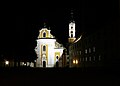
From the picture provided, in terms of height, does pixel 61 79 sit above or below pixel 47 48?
below

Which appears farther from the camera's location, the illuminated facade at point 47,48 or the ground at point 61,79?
the illuminated facade at point 47,48

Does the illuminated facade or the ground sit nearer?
the ground

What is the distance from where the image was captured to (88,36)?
65.9 meters

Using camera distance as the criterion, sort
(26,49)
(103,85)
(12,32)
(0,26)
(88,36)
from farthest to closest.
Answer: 1. (88,36)
2. (26,49)
3. (12,32)
4. (0,26)
5. (103,85)

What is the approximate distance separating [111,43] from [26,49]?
51.7 ft

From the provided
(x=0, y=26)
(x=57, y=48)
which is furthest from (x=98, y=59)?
(x=57, y=48)

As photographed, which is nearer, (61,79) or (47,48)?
(61,79)

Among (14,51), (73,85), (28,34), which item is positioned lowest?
(73,85)

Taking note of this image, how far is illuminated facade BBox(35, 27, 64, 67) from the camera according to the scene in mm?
91250

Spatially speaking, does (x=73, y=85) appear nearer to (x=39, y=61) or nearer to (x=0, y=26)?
(x=0, y=26)

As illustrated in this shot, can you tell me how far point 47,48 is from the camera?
302ft

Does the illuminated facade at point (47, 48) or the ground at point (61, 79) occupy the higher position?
the illuminated facade at point (47, 48)

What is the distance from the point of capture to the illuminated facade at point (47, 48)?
9125 cm

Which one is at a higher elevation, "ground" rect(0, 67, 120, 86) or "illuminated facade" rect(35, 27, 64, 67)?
"illuminated facade" rect(35, 27, 64, 67)
